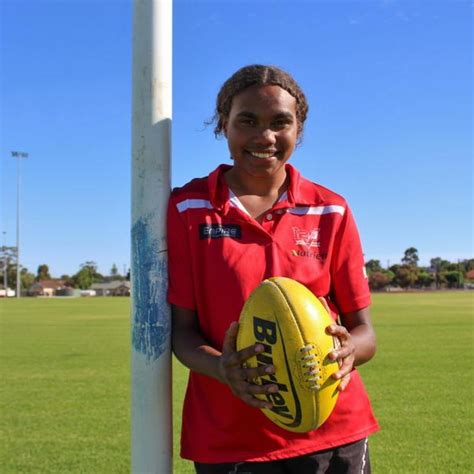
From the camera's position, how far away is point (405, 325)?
18500mm

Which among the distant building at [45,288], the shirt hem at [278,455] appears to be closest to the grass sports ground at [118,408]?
the shirt hem at [278,455]

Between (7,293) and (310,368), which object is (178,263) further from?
(7,293)

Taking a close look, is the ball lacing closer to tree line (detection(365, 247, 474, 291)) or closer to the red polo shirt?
the red polo shirt

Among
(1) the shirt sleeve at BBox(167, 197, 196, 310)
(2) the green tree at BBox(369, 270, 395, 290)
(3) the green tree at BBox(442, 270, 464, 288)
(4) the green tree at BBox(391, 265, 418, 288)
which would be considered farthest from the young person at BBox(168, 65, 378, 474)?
(3) the green tree at BBox(442, 270, 464, 288)

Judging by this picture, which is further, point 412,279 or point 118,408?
point 412,279

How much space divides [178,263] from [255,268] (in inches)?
9.5

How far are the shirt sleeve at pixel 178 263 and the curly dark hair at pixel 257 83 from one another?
1.36 ft

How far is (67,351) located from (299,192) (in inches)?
439

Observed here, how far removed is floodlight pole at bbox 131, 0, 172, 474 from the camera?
73.9 inches

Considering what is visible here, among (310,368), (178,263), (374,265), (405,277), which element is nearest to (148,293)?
(178,263)

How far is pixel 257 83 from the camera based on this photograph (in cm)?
202

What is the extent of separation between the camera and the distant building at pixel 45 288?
107m

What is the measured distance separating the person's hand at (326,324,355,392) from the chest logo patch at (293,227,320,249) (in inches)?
13.7

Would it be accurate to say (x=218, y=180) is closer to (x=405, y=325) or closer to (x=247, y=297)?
(x=247, y=297)
